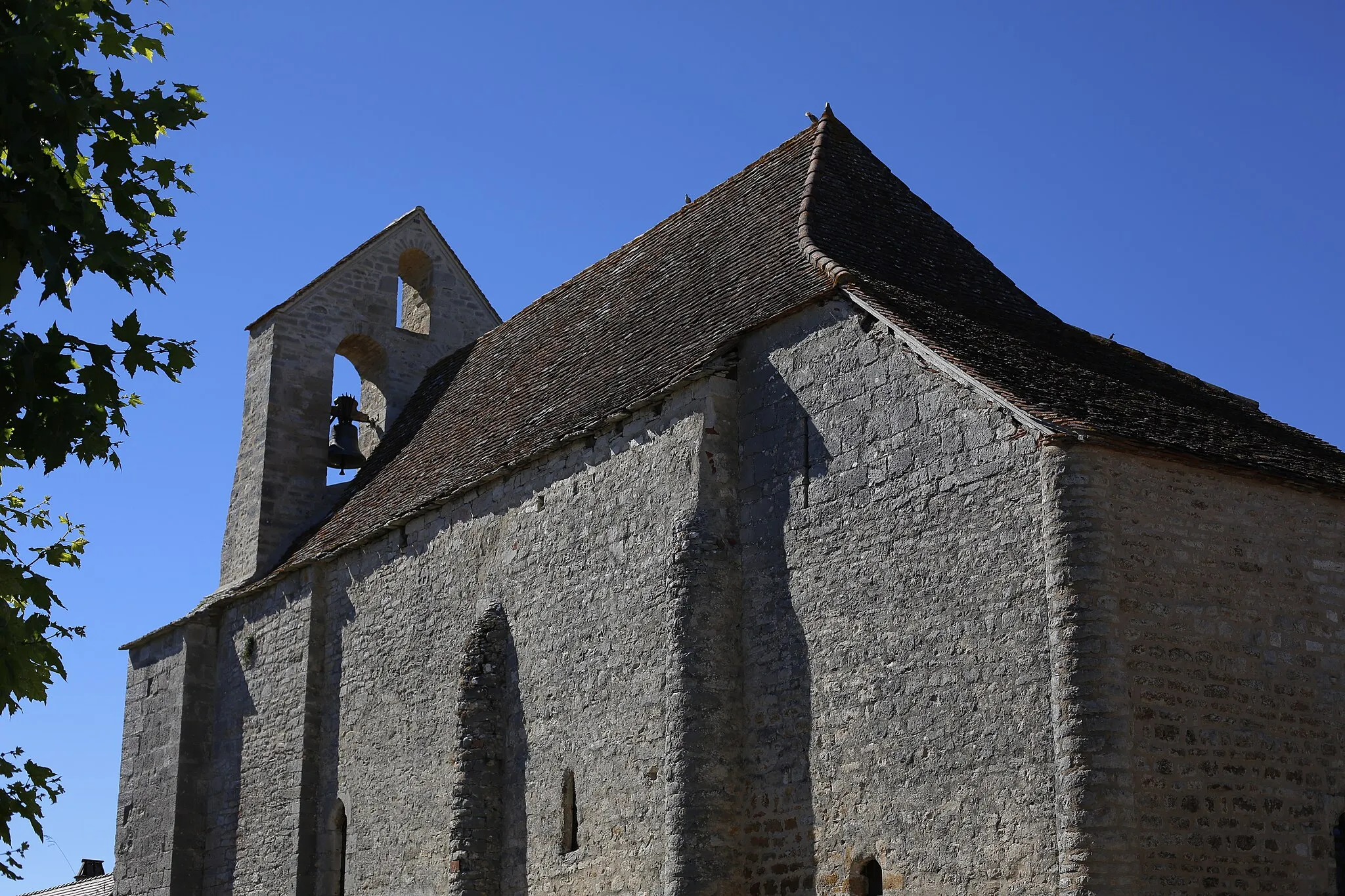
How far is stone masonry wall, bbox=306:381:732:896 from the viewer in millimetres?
12695

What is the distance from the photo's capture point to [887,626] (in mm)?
11000

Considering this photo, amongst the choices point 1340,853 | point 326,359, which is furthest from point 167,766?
point 1340,853

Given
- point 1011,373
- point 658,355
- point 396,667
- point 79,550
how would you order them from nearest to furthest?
point 79,550
point 1011,373
point 658,355
point 396,667

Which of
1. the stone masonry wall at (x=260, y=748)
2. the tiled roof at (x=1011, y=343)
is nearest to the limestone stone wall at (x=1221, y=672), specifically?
the tiled roof at (x=1011, y=343)

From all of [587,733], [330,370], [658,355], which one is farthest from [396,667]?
[330,370]

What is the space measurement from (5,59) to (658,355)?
790 cm

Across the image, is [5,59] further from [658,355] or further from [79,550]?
[658,355]

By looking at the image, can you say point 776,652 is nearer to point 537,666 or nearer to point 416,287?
point 537,666

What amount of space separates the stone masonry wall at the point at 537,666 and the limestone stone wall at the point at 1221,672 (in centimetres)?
A: 382

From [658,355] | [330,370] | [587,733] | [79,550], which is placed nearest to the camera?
[79,550]

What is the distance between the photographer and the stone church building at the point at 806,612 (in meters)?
9.87

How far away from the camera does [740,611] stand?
12.4 metres

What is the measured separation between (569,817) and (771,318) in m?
4.67

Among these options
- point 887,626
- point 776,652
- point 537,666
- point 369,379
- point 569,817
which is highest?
point 369,379
